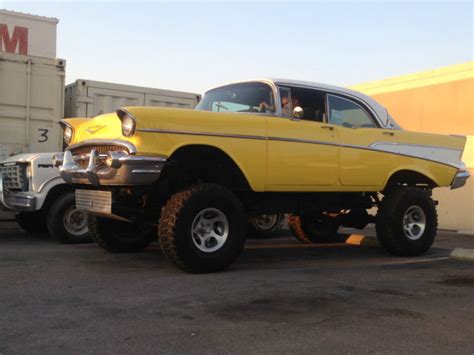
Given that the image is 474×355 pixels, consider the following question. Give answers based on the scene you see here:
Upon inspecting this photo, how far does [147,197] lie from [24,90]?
15.2 feet

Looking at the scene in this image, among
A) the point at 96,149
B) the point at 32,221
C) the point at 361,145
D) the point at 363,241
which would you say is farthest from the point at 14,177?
the point at 363,241

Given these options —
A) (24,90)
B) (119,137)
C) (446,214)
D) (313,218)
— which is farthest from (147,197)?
(446,214)

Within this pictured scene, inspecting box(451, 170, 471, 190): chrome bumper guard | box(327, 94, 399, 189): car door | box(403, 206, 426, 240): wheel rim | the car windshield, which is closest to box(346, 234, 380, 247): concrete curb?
box(403, 206, 426, 240): wheel rim

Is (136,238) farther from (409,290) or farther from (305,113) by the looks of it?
(409,290)

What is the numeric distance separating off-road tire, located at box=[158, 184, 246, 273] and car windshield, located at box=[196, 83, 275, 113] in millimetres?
1287

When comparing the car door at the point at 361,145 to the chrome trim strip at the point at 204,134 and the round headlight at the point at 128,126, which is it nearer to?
the chrome trim strip at the point at 204,134

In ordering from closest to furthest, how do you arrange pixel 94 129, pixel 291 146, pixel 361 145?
pixel 94 129, pixel 291 146, pixel 361 145

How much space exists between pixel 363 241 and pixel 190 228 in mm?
4319

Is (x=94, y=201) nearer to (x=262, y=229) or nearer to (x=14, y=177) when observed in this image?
(x=14, y=177)

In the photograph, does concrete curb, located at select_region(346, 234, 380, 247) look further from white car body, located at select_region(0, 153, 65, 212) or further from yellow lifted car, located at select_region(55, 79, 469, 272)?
white car body, located at select_region(0, 153, 65, 212)

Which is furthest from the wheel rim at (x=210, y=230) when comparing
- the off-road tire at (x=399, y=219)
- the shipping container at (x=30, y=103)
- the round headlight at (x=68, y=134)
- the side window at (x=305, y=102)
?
the shipping container at (x=30, y=103)

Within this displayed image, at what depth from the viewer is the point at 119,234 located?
23.4 ft

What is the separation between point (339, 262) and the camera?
7039 mm

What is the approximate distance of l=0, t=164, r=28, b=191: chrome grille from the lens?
8297 millimetres
